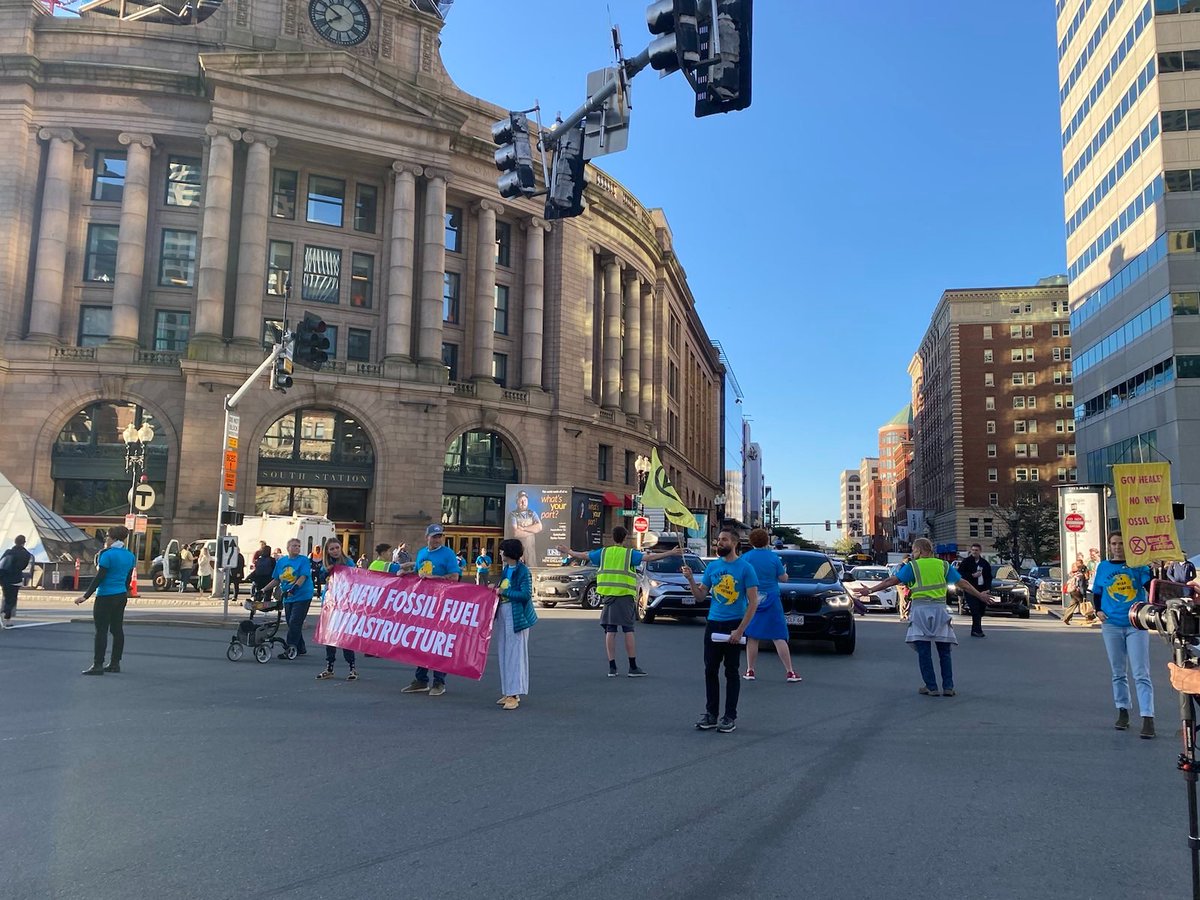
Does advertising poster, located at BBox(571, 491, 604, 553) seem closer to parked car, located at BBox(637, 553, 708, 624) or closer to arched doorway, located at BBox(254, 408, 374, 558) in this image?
arched doorway, located at BBox(254, 408, 374, 558)

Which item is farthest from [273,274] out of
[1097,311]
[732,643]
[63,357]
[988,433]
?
[988,433]

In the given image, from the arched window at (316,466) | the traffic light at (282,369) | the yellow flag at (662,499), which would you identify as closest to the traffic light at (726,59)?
the traffic light at (282,369)

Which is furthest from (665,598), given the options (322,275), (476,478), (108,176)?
(108,176)

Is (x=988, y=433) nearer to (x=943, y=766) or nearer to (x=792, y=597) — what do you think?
(x=792, y=597)

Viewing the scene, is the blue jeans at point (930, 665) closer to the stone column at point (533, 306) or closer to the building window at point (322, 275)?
the building window at point (322, 275)

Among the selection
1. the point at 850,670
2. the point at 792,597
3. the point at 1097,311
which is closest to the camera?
the point at 850,670

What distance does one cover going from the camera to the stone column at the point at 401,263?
40.1 metres

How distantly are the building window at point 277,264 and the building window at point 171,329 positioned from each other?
3.77 meters

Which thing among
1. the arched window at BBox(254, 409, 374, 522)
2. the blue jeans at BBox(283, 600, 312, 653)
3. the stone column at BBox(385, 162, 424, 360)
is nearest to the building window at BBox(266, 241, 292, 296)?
the stone column at BBox(385, 162, 424, 360)

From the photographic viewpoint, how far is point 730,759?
6.70 meters

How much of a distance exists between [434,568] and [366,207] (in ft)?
118

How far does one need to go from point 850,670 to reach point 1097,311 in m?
47.8

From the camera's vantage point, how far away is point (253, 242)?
37.8 m

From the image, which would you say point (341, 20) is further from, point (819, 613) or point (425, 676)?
point (425, 676)
